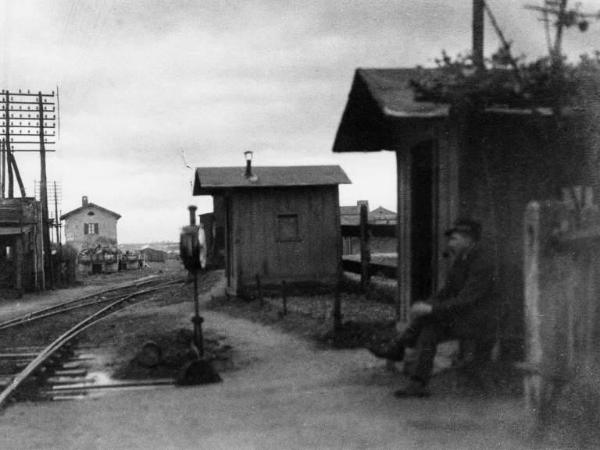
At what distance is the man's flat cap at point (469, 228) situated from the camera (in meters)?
6.27

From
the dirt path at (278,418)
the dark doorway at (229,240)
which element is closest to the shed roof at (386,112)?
the dirt path at (278,418)

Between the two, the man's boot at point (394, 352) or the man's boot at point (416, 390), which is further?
the man's boot at point (394, 352)

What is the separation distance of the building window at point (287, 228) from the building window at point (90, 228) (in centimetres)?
6688

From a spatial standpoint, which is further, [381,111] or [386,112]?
[381,111]

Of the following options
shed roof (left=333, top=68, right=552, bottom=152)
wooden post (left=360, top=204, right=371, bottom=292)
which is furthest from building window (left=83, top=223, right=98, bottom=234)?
shed roof (left=333, top=68, right=552, bottom=152)

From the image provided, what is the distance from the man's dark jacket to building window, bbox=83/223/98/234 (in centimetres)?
7957

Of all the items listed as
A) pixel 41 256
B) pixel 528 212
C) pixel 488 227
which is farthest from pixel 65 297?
pixel 528 212

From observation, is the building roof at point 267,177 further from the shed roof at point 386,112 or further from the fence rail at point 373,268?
the shed roof at point 386,112

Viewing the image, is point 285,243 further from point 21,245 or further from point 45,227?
point 45,227

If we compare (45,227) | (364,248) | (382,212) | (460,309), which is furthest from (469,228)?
(382,212)

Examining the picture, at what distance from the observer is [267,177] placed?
19.4m

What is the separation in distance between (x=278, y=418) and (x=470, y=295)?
178 centimetres

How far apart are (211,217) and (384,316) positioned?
1902 cm

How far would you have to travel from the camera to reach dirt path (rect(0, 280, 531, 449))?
517 cm
